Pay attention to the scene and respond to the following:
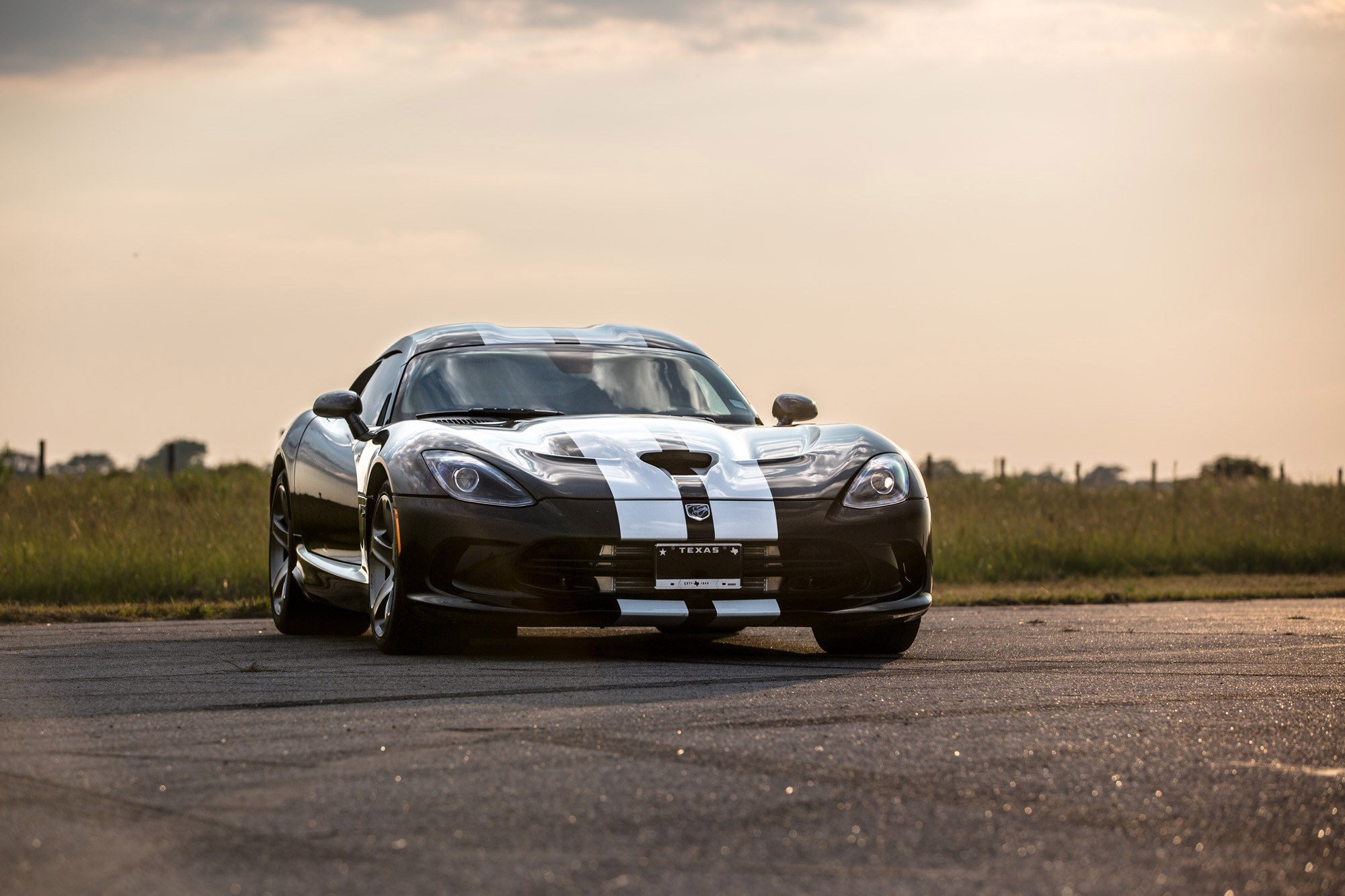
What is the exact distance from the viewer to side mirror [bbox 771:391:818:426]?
8.28m

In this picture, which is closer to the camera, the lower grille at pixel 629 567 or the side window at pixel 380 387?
the lower grille at pixel 629 567

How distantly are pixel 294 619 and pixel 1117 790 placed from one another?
239 inches

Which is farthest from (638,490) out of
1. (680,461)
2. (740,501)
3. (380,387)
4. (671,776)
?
(671,776)

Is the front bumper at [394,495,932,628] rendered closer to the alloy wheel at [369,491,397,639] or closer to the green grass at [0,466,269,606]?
the alloy wheel at [369,491,397,639]

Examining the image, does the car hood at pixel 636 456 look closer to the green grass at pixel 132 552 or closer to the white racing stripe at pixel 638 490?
the white racing stripe at pixel 638 490

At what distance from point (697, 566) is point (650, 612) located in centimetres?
26

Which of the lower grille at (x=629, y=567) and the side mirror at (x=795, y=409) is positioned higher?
the side mirror at (x=795, y=409)

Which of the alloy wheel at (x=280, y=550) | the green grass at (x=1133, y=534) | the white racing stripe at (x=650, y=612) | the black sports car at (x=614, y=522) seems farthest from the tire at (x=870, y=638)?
the green grass at (x=1133, y=534)

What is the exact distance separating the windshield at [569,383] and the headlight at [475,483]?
1040 mm

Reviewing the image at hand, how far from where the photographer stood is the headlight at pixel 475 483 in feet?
22.2

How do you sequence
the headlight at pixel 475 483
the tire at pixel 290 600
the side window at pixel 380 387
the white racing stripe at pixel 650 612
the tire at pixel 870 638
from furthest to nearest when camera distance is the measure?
the tire at pixel 290 600
the side window at pixel 380 387
the tire at pixel 870 638
the headlight at pixel 475 483
the white racing stripe at pixel 650 612

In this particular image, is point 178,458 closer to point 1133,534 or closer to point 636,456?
point 1133,534

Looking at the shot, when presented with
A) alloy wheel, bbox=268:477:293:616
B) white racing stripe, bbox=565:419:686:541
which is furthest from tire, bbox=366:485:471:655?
alloy wheel, bbox=268:477:293:616

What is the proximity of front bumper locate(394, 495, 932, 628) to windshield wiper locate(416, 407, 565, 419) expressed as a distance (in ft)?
3.36
